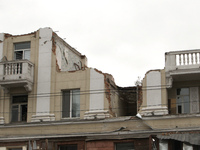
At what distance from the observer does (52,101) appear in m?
24.4

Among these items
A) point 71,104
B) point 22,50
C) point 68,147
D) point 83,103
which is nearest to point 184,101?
point 83,103

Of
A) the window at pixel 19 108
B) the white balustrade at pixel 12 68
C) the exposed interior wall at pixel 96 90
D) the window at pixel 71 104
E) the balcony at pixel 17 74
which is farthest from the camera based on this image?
the window at pixel 19 108

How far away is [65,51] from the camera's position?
2708 centimetres

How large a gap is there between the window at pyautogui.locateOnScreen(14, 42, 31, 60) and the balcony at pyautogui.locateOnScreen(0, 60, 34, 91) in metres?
1.21

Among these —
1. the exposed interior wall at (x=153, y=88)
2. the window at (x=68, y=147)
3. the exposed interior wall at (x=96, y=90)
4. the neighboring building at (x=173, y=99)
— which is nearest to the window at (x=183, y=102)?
the neighboring building at (x=173, y=99)

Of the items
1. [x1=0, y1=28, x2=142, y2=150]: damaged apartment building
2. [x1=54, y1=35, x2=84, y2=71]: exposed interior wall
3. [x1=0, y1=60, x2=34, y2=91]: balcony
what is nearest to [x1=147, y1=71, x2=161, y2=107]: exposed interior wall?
[x1=0, y1=28, x2=142, y2=150]: damaged apartment building

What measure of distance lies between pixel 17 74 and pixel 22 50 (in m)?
2.13

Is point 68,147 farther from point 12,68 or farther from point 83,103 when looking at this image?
point 12,68

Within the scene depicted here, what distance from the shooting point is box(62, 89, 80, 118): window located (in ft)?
79.4

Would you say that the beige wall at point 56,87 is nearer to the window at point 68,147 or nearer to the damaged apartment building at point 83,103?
the damaged apartment building at point 83,103

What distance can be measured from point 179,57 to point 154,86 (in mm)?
2036

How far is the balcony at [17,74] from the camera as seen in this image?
2430 cm

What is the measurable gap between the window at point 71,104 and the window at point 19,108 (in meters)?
2.45

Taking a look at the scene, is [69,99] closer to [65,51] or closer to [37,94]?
[37,94]
